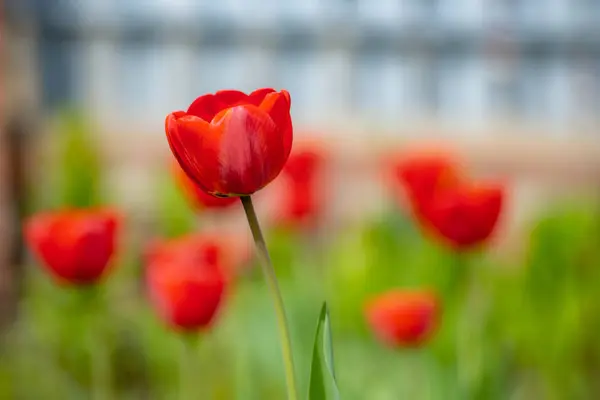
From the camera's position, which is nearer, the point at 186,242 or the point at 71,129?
the point at 186,242

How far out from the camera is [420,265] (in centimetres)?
151

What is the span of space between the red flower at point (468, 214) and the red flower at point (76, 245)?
0.36 metres

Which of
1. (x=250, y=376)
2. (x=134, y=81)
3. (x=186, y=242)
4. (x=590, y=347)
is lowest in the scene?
(x=590, y=347)

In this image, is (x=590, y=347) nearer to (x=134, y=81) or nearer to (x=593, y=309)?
(x=593, y=309)

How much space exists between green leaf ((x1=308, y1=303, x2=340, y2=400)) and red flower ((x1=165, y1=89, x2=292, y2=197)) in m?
0.08

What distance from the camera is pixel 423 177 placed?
1094 mm

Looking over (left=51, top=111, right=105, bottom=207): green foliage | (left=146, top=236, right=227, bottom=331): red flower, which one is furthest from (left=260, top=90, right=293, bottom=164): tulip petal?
(left=51, top=111, right=105, bottom=207): green foliage

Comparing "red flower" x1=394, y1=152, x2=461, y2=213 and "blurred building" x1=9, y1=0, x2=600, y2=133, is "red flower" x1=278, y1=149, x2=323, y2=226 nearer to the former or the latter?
"red flower" x1=394, y1=152, x2=461, y2=213

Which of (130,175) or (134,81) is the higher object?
(134,81)

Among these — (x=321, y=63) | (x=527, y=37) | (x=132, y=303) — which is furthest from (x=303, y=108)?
(x=132, y=303)

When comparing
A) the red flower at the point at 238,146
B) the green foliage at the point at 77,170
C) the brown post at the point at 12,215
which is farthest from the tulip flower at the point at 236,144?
the brown post at the point at 12,215

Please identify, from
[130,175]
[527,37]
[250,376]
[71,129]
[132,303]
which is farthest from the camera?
[527,37]

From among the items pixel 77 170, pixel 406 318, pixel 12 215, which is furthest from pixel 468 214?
pixel 12 215

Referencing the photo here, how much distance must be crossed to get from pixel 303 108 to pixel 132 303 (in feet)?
6.76
